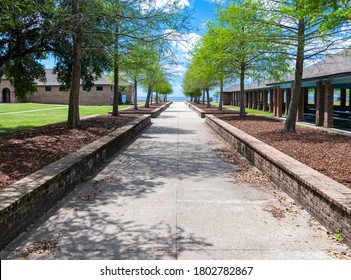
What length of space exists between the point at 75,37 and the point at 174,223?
1093cm

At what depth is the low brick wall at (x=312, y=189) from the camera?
4.68m

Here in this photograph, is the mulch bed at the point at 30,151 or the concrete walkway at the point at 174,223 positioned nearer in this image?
the concrete walkway at the point at 174,223

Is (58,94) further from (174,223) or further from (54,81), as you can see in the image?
(174,223)

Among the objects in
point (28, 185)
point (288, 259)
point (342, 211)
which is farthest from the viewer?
point (28, 185)

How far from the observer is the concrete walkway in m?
4.39

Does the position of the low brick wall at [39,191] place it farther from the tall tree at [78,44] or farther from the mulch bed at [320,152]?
the mulch bed at [320,152]

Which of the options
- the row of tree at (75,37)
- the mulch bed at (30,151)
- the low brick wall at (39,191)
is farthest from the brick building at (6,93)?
the low brick wall at (39,191)

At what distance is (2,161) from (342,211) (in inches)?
259

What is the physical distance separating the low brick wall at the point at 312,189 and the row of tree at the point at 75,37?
5.78 m

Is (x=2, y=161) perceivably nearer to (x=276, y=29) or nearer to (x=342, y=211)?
(x=342, y=211)

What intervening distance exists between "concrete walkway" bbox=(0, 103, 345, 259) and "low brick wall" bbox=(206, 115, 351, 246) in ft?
0.58

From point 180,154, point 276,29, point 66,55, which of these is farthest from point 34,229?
point 66,55

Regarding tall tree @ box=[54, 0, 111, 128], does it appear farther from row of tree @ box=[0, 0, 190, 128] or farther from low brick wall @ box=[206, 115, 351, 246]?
low brick wall @ box=[206, 115, 351, 246]

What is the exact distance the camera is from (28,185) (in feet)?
18.2
